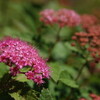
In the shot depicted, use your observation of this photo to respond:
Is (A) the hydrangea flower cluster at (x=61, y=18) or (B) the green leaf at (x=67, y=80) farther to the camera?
(A) the hydrangea flower cluster at (x=61, y=18)

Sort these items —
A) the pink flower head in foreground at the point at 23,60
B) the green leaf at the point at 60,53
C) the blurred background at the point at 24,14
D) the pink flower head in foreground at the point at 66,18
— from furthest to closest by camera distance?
the blurred background at the point at 24,14
the green leaf at the point at 60,53
the pink flower head in foreground at the point at 66,18
the pink flower head in foreground at the point at 23,60

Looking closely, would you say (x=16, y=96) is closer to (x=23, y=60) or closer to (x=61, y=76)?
(x=23, y=60)

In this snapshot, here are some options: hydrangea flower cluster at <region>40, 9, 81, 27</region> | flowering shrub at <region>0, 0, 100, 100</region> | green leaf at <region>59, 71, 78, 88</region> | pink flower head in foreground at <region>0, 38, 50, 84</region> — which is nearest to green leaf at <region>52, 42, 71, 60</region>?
flowering shrub at <region>0, 0, 100, 100</region>

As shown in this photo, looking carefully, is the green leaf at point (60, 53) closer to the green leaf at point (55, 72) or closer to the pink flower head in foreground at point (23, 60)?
the green leaf at point (55, 72)

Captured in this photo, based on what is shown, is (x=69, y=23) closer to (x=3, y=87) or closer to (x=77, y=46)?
(x=77, y=46)

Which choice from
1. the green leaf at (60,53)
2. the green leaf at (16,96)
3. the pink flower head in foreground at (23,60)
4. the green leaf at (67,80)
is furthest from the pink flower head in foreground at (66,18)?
the green leaf at (16,96)

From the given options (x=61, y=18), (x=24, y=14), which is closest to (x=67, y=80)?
(x=61, y=18)

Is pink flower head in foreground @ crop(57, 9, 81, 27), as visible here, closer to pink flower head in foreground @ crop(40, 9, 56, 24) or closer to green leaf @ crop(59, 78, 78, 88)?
pink flower head in foreground @ crop(40, 9, 56, 24)

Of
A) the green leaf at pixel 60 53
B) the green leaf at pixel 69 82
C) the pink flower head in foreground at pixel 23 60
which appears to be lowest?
the green leaf at pixel 60 53

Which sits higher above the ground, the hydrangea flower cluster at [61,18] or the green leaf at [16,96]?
the hydrangea flower cluster at [61,18]
